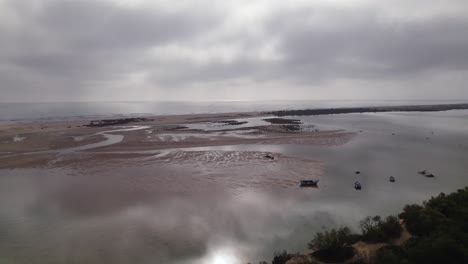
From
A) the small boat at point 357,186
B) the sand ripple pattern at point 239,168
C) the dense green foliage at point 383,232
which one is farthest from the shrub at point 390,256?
the sand ripple pattern at point 239,168

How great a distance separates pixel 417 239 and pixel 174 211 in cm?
1489

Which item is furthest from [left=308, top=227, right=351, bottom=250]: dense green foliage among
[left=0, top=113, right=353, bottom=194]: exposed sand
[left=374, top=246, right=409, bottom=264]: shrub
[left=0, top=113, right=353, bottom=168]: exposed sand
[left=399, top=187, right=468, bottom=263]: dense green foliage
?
[left=0, top=113, right=353, bottom=168]: exposed sand

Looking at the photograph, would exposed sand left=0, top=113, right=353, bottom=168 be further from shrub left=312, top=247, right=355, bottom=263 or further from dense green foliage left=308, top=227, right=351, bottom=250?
shrub left=312, top=247, right=355, bottom=263

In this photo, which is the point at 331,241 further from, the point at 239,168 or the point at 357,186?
the point at 239,168

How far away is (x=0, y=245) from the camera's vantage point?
1568 centimetres

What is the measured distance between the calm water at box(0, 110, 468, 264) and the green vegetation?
7.33 ft

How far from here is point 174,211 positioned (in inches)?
771

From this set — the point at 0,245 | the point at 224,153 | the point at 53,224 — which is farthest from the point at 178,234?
the point at 224,153

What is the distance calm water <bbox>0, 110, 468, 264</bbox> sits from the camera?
48.7 feet

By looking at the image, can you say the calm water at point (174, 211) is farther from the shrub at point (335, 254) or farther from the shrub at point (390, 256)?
the shrub at point (390, 256)

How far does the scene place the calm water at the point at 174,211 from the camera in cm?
1484

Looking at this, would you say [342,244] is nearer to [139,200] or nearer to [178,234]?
[178,234]

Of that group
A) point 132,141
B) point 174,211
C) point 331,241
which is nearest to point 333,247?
point 331,241

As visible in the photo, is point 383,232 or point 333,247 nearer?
point 333,247
